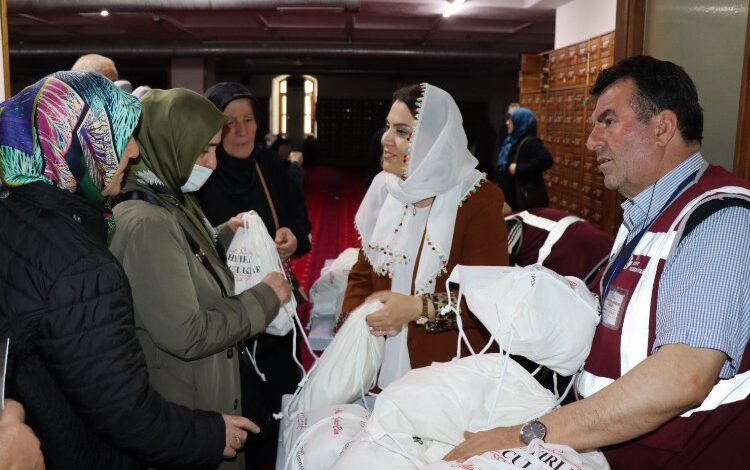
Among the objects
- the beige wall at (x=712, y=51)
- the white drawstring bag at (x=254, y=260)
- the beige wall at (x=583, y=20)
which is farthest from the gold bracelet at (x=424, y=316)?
the beige wall at (x=583, y=20)

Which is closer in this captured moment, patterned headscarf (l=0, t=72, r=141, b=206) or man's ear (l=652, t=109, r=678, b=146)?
patterned headscarf (l=0, t=72, r=141, b=206)

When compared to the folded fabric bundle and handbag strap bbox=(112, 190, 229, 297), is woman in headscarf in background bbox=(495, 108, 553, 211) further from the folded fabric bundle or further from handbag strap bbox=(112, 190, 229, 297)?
handbag strap bbox=(112, 190, 229, 297)

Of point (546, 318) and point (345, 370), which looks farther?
point (345, 370)

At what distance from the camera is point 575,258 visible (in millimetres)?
2479

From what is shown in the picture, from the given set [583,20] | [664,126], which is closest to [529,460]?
[664,126]

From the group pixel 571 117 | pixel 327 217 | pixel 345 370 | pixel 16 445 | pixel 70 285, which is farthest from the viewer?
pixel 327 217

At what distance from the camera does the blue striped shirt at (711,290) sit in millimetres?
1096

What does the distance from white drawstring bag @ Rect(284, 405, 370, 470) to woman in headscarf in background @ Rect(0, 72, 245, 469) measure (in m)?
0.31

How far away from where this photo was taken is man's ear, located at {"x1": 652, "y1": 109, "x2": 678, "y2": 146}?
1363mm

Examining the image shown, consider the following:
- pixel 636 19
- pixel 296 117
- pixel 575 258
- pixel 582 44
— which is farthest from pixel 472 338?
pixel 296 117

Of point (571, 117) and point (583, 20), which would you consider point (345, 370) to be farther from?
point (583, 20)

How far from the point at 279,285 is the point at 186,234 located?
0.35m

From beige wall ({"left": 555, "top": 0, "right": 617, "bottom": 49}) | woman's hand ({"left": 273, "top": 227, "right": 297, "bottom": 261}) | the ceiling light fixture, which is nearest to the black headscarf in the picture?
woman's hand ({"left": 273, "top": 227, "right": 297, "bottom": 261})

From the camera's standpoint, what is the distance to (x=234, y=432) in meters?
1.46
